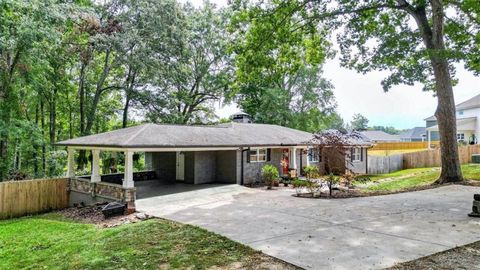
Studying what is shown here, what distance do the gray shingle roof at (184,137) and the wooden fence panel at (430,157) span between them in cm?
1077

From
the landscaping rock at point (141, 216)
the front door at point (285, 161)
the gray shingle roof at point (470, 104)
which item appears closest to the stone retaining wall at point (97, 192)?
the landscaping rock at point (141, 216)

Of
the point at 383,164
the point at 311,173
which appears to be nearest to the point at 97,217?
the point at 311,173

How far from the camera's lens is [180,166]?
18.7 metres

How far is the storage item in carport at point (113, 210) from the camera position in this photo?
11.4 meters

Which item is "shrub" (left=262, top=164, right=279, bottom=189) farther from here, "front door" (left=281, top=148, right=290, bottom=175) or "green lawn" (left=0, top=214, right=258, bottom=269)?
"green lawn" (left=0, top=214, right=258, bottom=269)

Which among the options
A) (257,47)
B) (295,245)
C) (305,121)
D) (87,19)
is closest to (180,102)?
(87,19)

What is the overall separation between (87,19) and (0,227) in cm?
1248

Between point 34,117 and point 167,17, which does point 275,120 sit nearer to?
point 167,17

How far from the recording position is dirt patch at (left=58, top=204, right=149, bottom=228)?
413 inches

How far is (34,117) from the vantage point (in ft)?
90.4

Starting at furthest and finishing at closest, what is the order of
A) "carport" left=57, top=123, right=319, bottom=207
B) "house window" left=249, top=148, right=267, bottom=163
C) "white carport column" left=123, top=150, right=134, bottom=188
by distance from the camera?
"house window" left=249, top=148, right=267, bottom=163, "carport" left=57, top=123, right=319, bottom=207, "white carport column" left=123, top=150, right=134, bottom=188

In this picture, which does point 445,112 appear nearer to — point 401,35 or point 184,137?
point 401,35

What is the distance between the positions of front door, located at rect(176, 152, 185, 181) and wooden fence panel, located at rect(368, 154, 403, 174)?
1559 cm

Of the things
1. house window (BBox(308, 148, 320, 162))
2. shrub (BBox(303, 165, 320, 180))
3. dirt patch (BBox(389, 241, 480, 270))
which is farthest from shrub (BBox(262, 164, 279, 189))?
dirt patch (BBox(389, 241, 480, 270))
